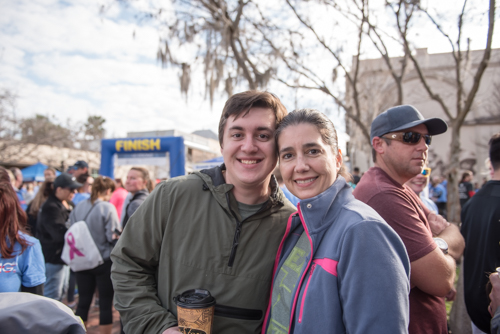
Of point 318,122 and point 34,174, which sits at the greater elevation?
point 318,122

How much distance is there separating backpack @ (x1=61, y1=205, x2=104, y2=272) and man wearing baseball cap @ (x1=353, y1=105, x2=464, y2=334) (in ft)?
11.2

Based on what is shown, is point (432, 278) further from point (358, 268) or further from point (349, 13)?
point (349, 13)

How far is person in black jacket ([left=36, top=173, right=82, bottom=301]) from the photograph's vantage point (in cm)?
461

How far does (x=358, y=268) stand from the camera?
3.67ft

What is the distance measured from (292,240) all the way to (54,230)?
14.4 ft

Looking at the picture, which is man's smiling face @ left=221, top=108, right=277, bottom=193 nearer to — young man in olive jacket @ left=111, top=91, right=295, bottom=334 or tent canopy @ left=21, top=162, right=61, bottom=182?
young man in olive jacket @ left=111, top=91, right=295, bottom=334

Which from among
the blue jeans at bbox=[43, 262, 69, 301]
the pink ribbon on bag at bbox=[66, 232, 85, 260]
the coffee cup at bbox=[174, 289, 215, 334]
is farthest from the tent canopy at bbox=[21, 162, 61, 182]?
the coffee cup at bbox=[174, 289, 215, 334]

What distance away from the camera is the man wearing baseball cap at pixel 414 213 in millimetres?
1655

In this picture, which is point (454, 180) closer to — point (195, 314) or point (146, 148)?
point (195, 314)

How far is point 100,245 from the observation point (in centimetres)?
429

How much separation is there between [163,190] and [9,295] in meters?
0.84

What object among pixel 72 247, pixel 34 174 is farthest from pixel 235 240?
pixel 34 174

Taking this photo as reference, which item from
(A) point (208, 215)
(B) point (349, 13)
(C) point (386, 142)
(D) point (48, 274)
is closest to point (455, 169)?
(B) point (349, 13)

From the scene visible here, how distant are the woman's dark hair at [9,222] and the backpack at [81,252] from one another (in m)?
1.38
